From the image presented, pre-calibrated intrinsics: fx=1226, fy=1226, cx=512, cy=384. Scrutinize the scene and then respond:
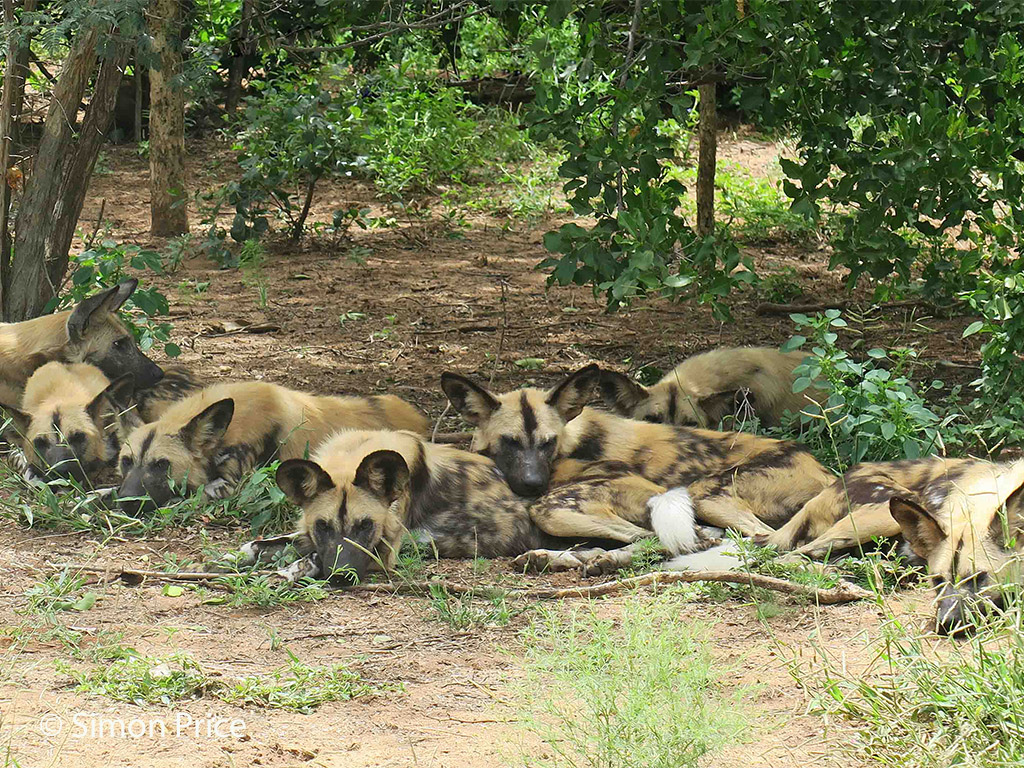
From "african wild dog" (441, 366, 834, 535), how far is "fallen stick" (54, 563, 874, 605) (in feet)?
1.69

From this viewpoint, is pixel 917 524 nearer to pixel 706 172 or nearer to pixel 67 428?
pixel 67 428

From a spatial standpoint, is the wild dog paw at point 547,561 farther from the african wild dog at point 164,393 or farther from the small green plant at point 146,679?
the african wild dog at point 164,393

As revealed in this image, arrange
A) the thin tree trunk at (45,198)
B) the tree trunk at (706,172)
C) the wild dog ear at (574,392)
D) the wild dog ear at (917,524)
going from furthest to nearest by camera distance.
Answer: the tree trunk at (706,172) → the thin tree trunk at (45,198) → the wild dog ear at (574,392) → the wild dog ear at (917,524)

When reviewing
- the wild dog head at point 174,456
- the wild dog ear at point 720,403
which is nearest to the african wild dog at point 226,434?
the wild dog head at point 174,456

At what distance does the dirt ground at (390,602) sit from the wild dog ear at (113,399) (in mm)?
590

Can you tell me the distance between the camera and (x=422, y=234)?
8.59 meters

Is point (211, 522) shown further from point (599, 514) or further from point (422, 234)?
point (422, 234)

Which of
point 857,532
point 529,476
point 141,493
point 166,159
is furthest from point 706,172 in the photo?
point 141,493

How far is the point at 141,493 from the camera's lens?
4.32 meters

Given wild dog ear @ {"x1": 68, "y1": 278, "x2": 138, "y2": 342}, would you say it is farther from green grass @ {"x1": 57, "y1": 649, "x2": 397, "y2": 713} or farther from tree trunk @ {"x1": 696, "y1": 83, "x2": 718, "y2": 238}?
tree trunk @ {"x1": 696, "y1": 83, "x2": 718, "y2": 238}

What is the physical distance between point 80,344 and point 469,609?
2691 mm

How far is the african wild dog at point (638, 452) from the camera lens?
4164mm

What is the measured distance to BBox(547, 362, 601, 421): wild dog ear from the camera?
4.48 meters

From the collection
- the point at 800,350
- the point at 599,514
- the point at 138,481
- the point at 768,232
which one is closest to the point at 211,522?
the point at 138,481
